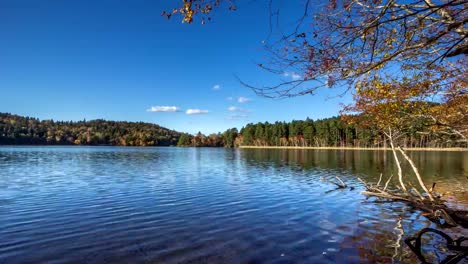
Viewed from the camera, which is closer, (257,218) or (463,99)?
(463,99)

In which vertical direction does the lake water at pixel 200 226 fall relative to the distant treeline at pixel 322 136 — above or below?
below

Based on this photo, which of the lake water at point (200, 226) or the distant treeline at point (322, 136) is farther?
the distant treeline at point (322, 136)

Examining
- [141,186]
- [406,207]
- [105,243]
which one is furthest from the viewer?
[141,186]

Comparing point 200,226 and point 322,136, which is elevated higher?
point 322,136

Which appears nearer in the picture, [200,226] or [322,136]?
[200,226]

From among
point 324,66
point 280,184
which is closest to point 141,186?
point 280,184

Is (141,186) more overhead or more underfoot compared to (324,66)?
more underfoot

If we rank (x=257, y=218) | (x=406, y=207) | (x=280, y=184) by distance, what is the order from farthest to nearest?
(x=280, y=184) < (x=406, y=207) < (x=257, y=218)

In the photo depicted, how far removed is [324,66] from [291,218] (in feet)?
37.0

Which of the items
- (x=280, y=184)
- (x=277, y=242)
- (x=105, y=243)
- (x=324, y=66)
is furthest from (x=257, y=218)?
(x=280, y=184)

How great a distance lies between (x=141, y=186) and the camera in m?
26.0

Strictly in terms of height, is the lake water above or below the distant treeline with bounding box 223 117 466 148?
below

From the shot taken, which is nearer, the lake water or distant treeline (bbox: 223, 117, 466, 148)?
the lake water

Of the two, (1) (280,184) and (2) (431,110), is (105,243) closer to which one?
(2) (431,110)
